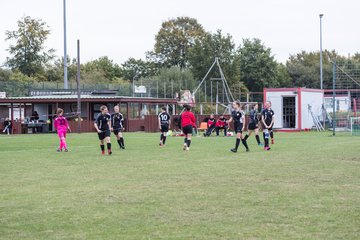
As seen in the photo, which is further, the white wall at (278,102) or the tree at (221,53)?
the tree at (221,53)

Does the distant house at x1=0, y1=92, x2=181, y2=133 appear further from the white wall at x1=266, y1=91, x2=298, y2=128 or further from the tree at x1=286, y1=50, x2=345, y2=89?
the tree at x1=286, y1=50, x2=345, y2=89

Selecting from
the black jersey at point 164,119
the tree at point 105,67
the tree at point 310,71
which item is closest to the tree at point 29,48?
the tree at point 105,67

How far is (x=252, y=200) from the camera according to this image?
10.3 meters

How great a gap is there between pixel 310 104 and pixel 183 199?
3801 centimetres

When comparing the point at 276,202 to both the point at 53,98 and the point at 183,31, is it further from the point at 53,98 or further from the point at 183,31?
the point at 183,31

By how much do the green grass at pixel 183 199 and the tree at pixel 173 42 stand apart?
249ft

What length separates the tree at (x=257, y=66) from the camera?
80.8m

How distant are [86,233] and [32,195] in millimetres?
3688

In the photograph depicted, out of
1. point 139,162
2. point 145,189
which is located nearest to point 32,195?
point 145,189

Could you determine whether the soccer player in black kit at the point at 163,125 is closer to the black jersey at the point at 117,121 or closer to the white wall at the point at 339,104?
the black jersey at the point at 117,121

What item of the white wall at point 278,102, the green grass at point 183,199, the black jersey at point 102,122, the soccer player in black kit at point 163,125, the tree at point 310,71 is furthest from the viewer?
the tree at point 310,71

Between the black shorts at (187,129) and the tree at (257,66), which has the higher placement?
the tree at (257,66)

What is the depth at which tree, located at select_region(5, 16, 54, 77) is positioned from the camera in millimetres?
80188

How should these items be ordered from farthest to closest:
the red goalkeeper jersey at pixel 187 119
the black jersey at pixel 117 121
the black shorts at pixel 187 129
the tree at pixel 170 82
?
1. the tree at pixel 170 82
2. the black jersey at pixel 117 121
3. the red goalkeeper jersey at pixel 187 119
4. the black shorts at pixel 187 129
